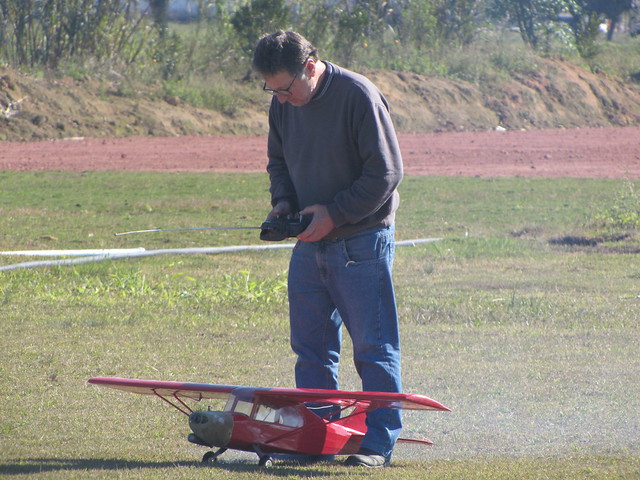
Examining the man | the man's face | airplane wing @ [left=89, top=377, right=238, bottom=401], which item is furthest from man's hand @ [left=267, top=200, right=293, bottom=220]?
airplane wing @ [left=89, top=377, right=238, bottom=401]

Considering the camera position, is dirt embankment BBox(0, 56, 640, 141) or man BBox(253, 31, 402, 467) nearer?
man BBox(253, 31, 402, 467)

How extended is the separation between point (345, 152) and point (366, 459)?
1282 millimetres

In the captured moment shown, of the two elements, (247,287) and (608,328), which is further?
(247,287)

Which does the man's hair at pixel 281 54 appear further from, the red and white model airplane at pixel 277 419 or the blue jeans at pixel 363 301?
the red and white model airplane at pixel 277 419

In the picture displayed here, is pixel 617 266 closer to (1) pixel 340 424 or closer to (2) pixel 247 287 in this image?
(2) pixel 247 287

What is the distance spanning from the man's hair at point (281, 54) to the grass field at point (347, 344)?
5.34 ft

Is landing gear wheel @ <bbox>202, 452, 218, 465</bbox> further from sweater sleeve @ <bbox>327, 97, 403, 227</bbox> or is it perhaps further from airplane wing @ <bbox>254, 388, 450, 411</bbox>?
sweater sleeve @ <bbox>327, 97, 403, 227</bbox>

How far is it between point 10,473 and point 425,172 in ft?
52.5

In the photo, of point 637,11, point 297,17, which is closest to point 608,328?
point 297,17

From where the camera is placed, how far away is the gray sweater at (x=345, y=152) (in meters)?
3.83

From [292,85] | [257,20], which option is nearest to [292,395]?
[292,85]

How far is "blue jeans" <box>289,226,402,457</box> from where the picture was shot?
3.96 metres

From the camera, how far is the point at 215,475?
3684 millimetres

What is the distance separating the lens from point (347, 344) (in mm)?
6828
